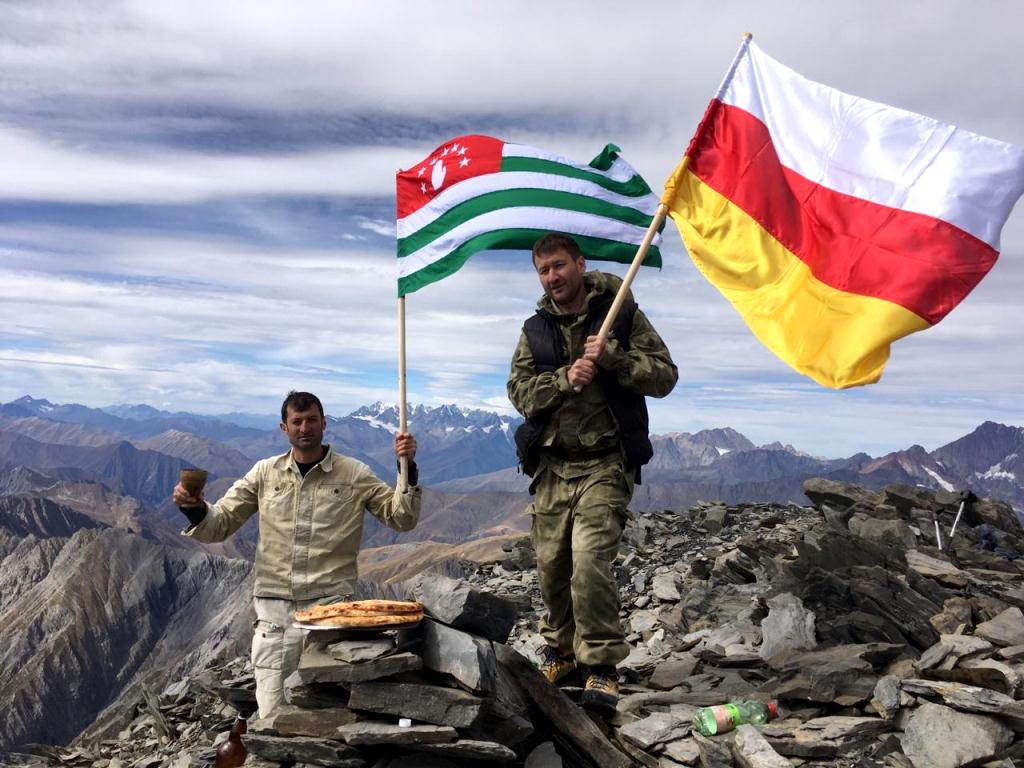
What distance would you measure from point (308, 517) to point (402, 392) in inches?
65.7

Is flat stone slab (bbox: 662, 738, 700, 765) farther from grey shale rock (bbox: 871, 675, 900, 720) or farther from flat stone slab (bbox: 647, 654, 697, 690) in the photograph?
grey shale rock (bbox: 871, 675, 900, 720)

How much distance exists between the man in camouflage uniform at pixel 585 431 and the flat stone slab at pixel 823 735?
1.69 meters

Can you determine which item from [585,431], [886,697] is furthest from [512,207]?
[886,697]

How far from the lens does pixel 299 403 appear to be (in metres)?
8.02

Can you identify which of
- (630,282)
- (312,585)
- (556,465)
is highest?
(630,282)

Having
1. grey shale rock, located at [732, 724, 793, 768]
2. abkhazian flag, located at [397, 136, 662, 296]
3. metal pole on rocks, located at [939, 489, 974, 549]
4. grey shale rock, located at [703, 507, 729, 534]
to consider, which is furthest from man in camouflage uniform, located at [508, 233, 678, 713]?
grey shale rock, located at [703, 507, 729, 534]

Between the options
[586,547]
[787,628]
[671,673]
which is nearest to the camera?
[586,547]

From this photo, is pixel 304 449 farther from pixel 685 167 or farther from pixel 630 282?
pixel 685 167

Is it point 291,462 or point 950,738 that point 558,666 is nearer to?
point 291,462

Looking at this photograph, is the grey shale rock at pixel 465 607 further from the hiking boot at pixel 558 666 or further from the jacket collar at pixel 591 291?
the jacket collar at pixel 591 291

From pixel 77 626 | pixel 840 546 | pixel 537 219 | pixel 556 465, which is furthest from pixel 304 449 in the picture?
pixel 77 626

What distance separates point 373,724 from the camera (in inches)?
253

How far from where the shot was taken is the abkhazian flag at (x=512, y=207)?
33.0 ft

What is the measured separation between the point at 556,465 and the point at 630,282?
211 centimetres
